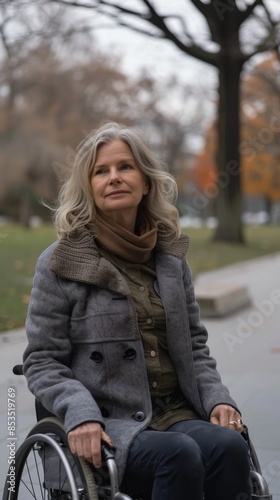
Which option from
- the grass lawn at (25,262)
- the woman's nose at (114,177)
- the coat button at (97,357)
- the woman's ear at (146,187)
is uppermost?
the woman's nose at (114,177)

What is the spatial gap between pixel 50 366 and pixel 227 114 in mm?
18162

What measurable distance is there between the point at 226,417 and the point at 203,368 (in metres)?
0.21

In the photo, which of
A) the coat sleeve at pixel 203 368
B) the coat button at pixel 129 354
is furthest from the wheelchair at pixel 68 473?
the coat button at pixel 129 354

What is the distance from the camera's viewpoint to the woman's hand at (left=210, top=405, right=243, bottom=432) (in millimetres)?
2590

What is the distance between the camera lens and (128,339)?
2514 mm

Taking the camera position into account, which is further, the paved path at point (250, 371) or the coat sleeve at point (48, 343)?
the paved path at point (250, 371)

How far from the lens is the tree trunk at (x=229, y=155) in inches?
763

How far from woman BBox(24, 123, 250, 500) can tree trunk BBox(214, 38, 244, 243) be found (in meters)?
16.0

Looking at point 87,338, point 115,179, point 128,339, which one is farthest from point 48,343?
point 115,179

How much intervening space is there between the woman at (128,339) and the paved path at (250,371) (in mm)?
1038

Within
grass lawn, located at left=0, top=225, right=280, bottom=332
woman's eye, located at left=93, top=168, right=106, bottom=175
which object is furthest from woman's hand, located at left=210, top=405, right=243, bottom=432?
grass lawn, located at left=0, top=225, right=280, bottom=332

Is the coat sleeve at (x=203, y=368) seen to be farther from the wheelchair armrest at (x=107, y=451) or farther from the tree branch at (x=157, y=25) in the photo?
the tree branch at (x=157, y=25)

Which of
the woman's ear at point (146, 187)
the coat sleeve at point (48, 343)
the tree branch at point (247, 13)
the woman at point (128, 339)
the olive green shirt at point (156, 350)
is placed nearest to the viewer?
the woman at point (128, 339)

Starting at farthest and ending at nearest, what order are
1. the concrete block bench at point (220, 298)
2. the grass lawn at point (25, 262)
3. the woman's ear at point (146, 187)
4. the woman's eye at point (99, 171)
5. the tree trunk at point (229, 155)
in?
the tree trunk at point (229, 155) → the grass lawn at point (25, 262) → the concrete block bench at point (220, 298) → the woman's ear at point (146, 187) → the woman's eye at point (99, 171)
